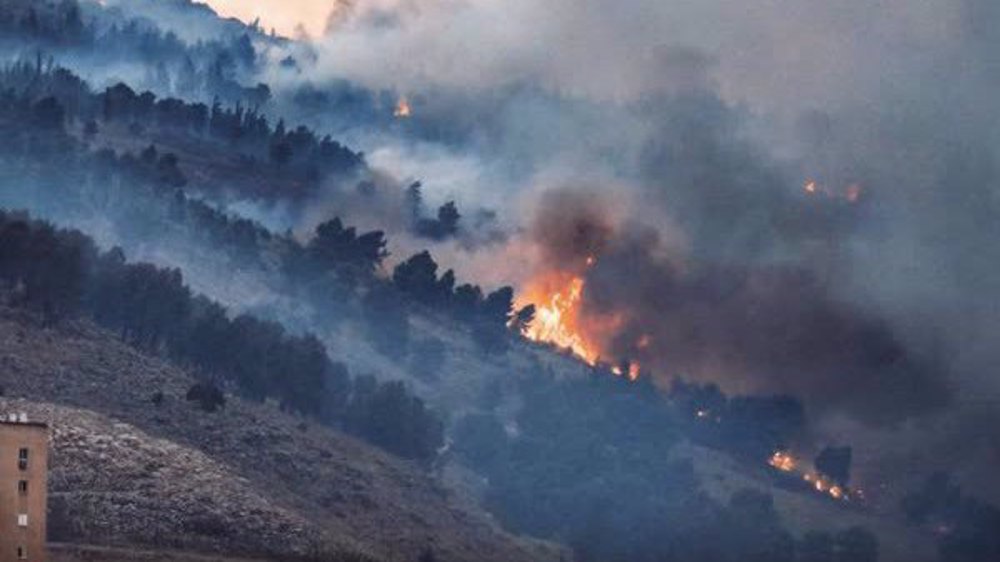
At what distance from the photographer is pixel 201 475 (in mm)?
114625

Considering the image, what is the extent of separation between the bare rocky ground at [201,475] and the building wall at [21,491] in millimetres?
12082

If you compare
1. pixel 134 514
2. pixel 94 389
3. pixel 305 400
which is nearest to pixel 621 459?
pixel 305 400

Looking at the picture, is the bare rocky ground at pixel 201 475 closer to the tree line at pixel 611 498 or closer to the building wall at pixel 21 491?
the tree line at pixel 611 498

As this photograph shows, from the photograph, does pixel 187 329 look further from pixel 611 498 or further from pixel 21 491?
pixel 21 491

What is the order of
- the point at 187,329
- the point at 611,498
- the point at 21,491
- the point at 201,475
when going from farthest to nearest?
the point at 611,498 → the point at 187,329 → the point at 201,475 → the point at 21,491

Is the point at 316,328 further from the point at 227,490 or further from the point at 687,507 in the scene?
the point at 227,490

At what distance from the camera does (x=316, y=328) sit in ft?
636

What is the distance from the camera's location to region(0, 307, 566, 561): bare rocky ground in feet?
342

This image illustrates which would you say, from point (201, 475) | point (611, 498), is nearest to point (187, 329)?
point (201, 475)

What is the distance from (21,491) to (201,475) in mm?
30727

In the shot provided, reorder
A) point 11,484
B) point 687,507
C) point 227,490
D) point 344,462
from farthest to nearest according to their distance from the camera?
point 687,507, point 344,462, point 227,490, point 11,484

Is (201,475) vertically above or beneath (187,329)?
beneath

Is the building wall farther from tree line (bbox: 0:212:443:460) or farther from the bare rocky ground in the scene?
tree line (bbox: 0:212:443:460)

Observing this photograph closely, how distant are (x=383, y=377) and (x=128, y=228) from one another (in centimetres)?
3988
